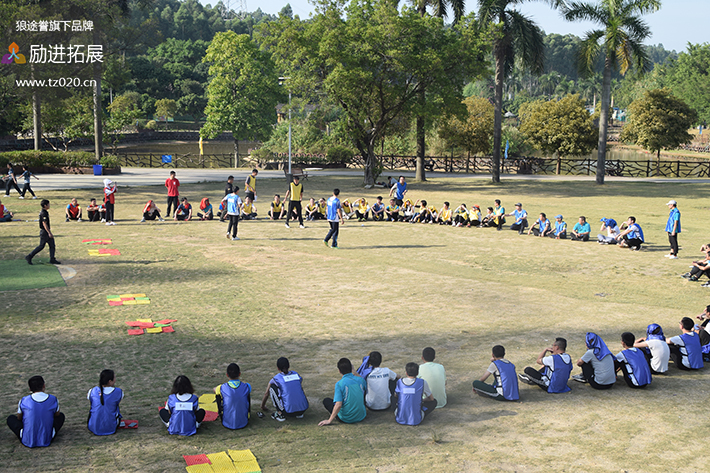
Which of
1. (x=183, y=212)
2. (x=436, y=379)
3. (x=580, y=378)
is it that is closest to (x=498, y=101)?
(x=183, y=212)

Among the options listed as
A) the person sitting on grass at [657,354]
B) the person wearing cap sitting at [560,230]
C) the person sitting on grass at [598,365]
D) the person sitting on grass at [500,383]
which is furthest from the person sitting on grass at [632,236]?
the person sitting on grass at [500,383]

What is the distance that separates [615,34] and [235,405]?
126 ft

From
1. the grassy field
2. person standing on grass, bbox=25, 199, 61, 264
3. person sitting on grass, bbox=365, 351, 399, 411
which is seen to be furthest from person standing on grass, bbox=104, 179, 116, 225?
person sitting on grass, bbox=365, 351, 399, 411

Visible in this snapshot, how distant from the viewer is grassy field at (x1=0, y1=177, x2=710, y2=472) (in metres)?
6.71

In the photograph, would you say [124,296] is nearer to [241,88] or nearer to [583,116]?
[583,116]

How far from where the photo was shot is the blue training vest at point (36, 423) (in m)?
6.58

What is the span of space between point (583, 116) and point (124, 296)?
42542 mm

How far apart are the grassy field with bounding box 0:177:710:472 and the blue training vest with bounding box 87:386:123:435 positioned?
13cm

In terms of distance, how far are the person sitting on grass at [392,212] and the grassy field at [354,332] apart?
2.83m

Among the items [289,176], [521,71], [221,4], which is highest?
[221,4]

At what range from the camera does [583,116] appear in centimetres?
4731

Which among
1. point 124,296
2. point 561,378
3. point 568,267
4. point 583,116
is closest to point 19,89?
point 124,296

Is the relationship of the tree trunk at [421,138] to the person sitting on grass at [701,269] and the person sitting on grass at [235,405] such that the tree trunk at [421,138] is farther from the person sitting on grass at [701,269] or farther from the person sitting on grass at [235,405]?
the person sitting on grass at [235,405]

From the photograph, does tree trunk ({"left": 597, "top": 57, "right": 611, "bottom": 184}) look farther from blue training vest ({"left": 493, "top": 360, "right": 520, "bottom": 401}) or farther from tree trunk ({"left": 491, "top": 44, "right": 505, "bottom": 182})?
blue training vest ({"left": 493, "top": 360, "right": 520, "bottom": 401})
